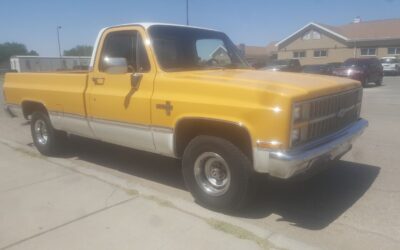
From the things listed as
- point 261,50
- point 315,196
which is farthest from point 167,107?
point 261,50

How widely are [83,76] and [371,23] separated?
4819 centimetres

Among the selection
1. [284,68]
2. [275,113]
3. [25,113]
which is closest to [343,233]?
[275,113]

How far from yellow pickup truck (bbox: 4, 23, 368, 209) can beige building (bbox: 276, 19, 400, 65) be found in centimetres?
4334

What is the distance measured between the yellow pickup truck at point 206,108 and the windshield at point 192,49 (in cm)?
2

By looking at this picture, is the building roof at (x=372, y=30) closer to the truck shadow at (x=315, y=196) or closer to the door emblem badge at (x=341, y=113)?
the truck shadow at (x=315, y=196)

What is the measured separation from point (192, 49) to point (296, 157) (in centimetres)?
242

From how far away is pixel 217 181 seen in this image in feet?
14.7

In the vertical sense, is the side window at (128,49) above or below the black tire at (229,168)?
above

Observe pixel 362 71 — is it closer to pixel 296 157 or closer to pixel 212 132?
pixel 212 132

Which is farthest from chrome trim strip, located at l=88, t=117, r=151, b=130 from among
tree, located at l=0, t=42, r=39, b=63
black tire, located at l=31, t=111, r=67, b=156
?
tree, located at l=0, t=42, r=39, b=63

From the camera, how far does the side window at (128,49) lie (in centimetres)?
504

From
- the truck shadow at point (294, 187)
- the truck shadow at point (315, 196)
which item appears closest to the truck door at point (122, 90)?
the truck shadow at point (294, 187)

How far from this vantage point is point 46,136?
7.02m

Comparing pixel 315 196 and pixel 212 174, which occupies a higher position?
pixel 212 174
